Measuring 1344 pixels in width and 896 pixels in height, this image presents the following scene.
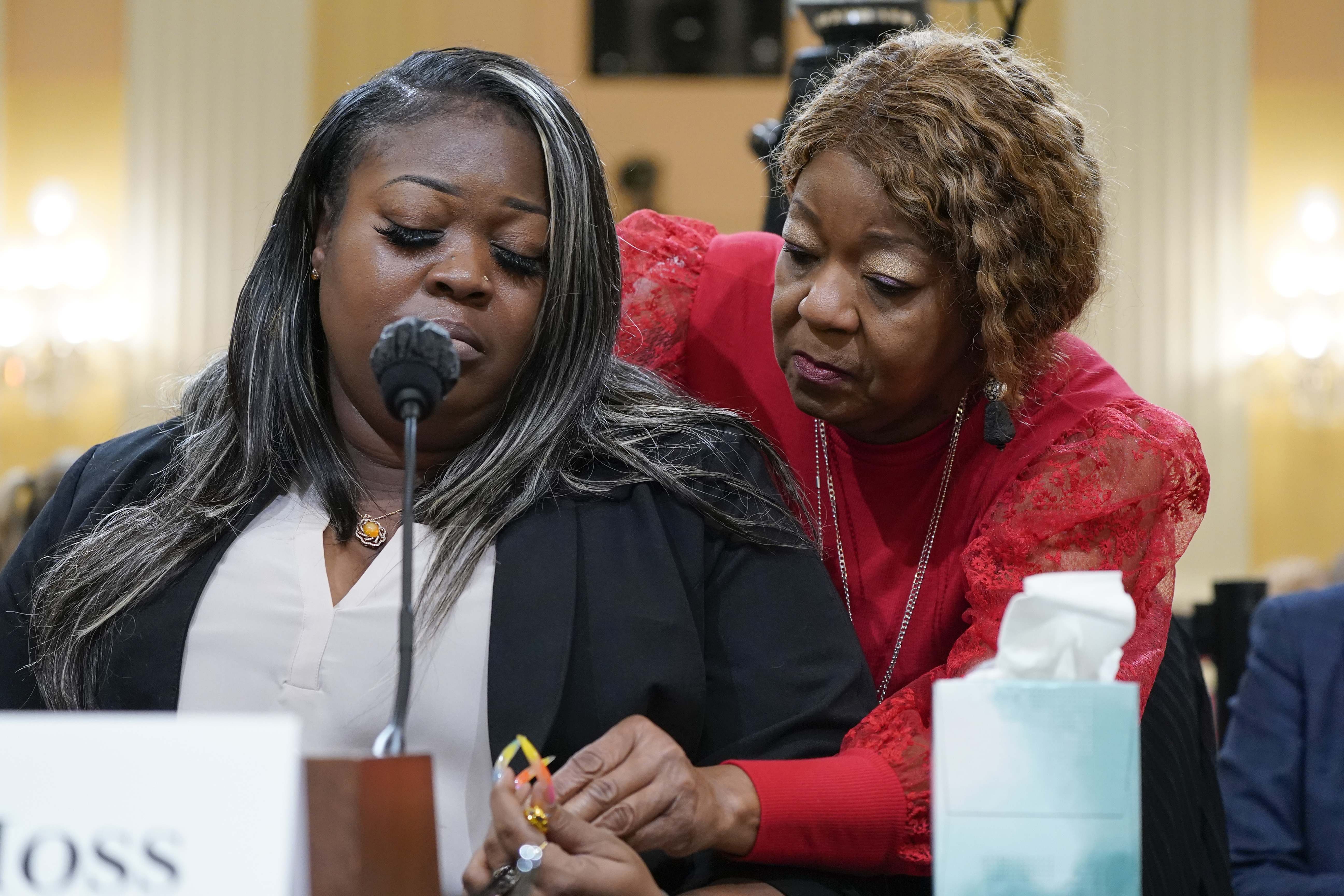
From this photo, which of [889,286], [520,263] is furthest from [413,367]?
[889,286]

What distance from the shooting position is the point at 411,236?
139 cm

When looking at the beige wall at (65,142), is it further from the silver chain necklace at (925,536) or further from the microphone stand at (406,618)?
the microphone stand at (406,618)

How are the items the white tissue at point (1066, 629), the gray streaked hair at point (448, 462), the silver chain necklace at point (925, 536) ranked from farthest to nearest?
the silver chain necklace at point (925, 536) < the gray streaked hair at point (448, 462) < the white tissue at point (1066, 629)

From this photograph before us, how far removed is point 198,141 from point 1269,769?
5059mm

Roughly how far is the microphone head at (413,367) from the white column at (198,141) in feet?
16.7

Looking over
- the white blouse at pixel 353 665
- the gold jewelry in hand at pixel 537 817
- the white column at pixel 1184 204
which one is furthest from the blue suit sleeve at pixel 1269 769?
the white column at pixel 1184 204

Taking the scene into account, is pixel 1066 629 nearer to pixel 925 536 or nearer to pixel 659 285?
pixel 925 536

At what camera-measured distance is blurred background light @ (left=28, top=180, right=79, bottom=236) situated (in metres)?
5.87

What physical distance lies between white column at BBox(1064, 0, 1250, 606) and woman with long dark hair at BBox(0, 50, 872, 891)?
4631 mm

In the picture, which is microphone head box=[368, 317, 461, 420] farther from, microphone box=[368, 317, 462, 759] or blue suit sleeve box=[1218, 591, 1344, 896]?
blue suit sleeve box=[1218, 591, 1344, 896]

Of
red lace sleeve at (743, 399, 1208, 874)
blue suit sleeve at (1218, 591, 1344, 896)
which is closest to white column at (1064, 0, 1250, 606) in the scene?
blue suit sleeve at (1218, 591, 1344, 896)

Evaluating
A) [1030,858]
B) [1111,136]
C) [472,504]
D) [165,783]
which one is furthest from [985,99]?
[1111,136]

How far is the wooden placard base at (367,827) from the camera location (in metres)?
0.80

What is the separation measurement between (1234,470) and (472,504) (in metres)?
4.99
